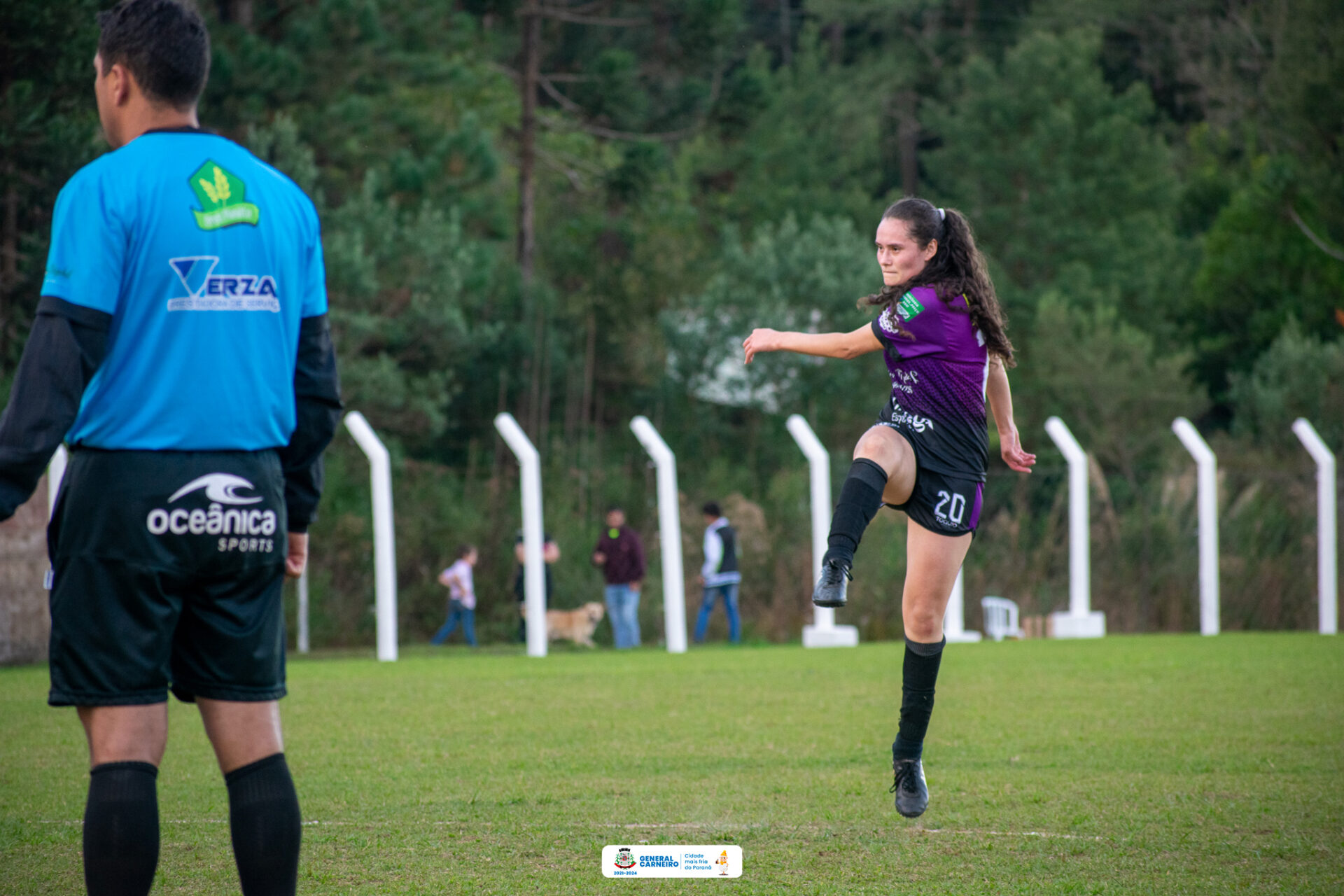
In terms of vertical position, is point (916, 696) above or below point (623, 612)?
above

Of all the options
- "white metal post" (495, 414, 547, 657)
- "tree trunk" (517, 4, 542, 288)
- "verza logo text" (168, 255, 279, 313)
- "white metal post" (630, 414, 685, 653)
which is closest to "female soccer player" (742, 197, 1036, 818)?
"verza logo text" (168, 255, 279, 313)

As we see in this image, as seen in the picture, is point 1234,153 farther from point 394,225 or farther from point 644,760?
point 644,760

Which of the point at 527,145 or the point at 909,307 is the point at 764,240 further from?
the point at 909,307

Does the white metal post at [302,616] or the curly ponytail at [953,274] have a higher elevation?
the curly ponytail at [953,274]

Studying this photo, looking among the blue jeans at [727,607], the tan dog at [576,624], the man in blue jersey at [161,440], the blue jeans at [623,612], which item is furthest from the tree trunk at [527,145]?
the man in blue jersey at [161,440]

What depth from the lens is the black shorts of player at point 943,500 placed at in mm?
5426

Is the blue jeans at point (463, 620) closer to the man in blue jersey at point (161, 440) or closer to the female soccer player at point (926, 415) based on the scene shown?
the female soccer player at point (926, 415)

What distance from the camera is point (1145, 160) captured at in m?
44.3

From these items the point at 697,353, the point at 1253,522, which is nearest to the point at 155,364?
the point at 1253,522

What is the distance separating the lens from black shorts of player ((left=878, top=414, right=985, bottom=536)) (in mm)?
5426

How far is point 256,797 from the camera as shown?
3.28 meters

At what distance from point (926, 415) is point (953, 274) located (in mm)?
541

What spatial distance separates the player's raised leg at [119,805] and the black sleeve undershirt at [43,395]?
1.66ft

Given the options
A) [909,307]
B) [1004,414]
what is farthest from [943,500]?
[909,307]
